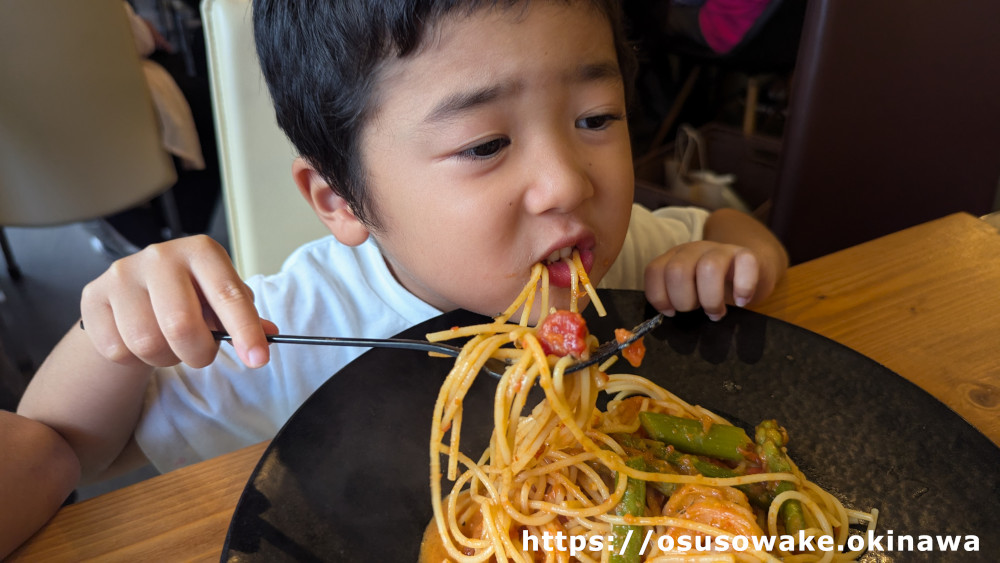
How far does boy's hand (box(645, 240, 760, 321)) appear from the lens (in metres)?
1.14

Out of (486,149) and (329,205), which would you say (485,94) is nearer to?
(486,149)

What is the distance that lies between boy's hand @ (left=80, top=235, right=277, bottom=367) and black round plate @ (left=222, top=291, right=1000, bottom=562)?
0.15 metres

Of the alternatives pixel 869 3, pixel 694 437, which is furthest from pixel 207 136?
pixel 694 437

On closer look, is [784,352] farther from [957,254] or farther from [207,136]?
[207,136]

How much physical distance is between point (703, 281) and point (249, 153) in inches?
40.3

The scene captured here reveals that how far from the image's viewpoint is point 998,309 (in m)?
1.20

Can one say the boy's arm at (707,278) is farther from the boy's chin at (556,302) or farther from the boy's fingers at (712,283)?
the boy's chin at (556,302)

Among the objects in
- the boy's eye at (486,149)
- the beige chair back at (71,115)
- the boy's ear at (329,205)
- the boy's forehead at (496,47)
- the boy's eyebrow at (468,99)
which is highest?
the boy's forehead at (496,47)

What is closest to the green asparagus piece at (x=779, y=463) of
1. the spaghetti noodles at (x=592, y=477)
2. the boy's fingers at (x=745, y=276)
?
the spaghetti noodles at (x=592, y=477)

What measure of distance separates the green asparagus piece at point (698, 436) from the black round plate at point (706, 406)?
0.13 feet

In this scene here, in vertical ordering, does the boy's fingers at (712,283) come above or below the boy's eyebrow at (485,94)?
below

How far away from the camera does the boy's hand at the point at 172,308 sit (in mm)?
891

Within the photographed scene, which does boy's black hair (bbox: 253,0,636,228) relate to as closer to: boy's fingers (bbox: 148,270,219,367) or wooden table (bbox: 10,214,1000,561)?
boy's fingers (bbox: 148,270,219,367)

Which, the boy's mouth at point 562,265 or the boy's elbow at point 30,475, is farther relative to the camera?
the boy's mouth at point 562,265
